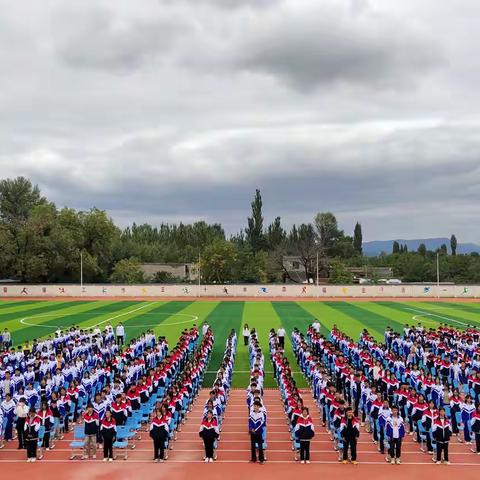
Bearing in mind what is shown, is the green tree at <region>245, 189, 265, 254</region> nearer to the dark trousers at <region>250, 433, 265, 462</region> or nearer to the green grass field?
the green grass field

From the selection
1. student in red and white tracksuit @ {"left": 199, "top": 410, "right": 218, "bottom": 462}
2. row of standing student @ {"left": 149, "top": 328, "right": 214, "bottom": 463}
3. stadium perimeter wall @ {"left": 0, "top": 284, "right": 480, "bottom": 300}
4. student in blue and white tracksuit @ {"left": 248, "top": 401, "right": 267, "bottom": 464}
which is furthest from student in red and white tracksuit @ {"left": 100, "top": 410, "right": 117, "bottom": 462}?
stadium perimeter wall @ {"left": 0, "top": 284, "right": 480, "bottom": 300}

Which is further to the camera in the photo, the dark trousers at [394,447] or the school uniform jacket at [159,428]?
the dark trousers at [394,447]

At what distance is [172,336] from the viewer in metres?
32.6

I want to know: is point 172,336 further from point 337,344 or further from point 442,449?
point 442,449

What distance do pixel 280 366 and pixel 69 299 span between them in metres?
45.2

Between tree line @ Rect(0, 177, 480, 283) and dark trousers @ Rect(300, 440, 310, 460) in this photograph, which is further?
tree line @ Rect(0, 177, 480, 283)

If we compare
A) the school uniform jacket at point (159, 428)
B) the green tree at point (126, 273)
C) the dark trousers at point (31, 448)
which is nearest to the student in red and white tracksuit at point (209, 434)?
the school uniform jacket at point (159, 428)

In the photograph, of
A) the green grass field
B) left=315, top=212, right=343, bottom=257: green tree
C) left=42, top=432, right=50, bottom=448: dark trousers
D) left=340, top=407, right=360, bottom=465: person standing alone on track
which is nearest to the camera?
left=340, top=407, right=360, bottom=465: person standing alone on track

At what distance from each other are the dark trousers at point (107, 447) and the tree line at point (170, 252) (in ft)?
166

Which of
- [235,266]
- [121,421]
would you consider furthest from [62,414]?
[235,266]

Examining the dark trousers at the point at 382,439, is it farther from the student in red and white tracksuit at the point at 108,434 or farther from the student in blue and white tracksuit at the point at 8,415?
the student in blue and white tracksuit at the point at 8,415

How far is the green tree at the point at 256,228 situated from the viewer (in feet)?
331

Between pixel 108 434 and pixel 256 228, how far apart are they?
3488 inches

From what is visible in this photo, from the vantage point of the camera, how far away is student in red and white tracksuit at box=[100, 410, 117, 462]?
13039mm
